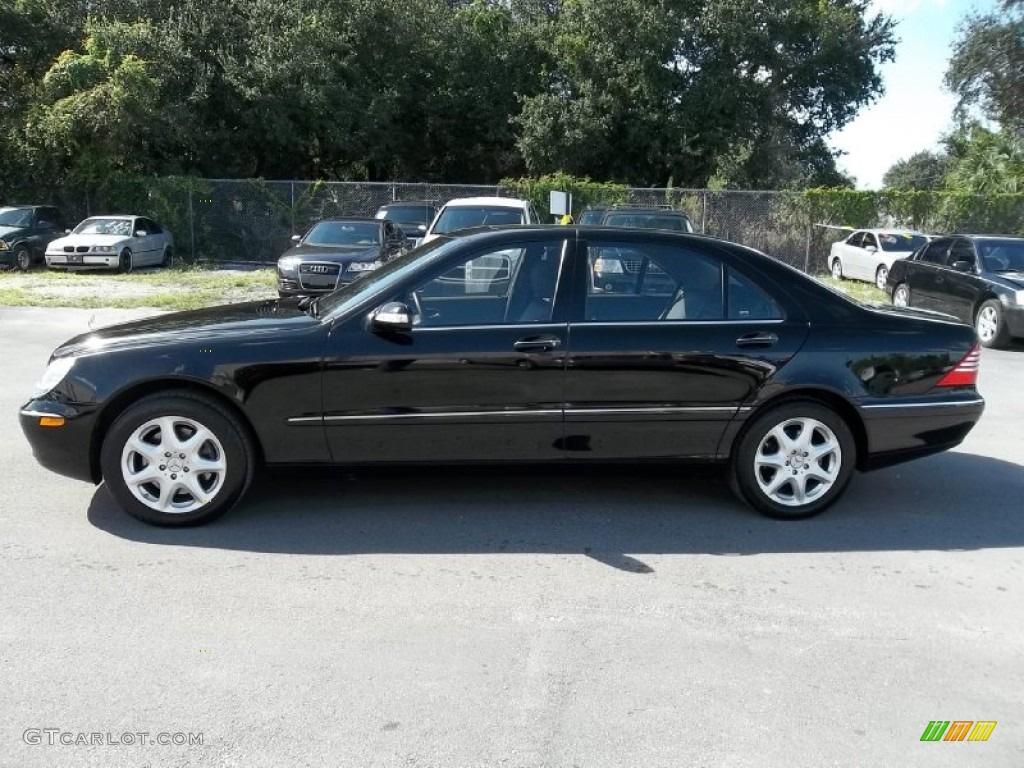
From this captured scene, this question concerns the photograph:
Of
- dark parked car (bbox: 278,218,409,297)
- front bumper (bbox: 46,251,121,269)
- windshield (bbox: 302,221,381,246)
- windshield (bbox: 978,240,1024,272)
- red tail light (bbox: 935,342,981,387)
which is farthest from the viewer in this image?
front bumper (bbox: 46,251,121,269)

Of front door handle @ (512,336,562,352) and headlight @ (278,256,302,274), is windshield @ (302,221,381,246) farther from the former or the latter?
front door handle @ (512,336,562,352)

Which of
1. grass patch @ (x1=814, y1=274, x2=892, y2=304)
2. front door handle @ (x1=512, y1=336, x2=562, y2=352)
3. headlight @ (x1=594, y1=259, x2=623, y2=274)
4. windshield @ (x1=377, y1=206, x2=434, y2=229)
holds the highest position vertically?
windshield @ (x1=377, y1=206, x2=434, y2=229)

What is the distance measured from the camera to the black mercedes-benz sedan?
479cm

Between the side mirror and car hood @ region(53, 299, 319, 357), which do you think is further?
car hood @ region(53, 299, 319, 357)

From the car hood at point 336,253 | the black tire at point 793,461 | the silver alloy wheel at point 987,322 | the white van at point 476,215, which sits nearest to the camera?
the black tire at point 793,461

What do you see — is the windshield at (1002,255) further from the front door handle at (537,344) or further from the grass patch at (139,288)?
the grass patch at (139,288)

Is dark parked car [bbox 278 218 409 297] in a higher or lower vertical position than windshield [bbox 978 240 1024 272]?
lower

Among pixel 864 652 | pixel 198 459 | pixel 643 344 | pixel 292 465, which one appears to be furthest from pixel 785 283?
pixel 198 459

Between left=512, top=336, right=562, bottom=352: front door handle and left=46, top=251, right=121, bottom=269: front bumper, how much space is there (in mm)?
17667

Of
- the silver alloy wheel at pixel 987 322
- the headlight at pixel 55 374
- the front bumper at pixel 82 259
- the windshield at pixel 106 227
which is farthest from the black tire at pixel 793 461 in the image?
the windshield at pixel 106 227

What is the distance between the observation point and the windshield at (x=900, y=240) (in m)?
20.7

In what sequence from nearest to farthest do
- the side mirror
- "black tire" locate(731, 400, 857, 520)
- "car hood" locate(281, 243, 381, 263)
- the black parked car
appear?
the side mirror
"black tire" locate(731, 400, 857, 520)
the black parked car
"car hood" locate(281, 243, 381, 263)

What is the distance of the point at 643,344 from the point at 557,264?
65 cm

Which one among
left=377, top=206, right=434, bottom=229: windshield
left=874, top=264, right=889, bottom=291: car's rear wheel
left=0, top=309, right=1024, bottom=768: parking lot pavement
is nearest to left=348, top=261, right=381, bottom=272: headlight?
left=377, top=206, right=434, bottom=229: windshield
